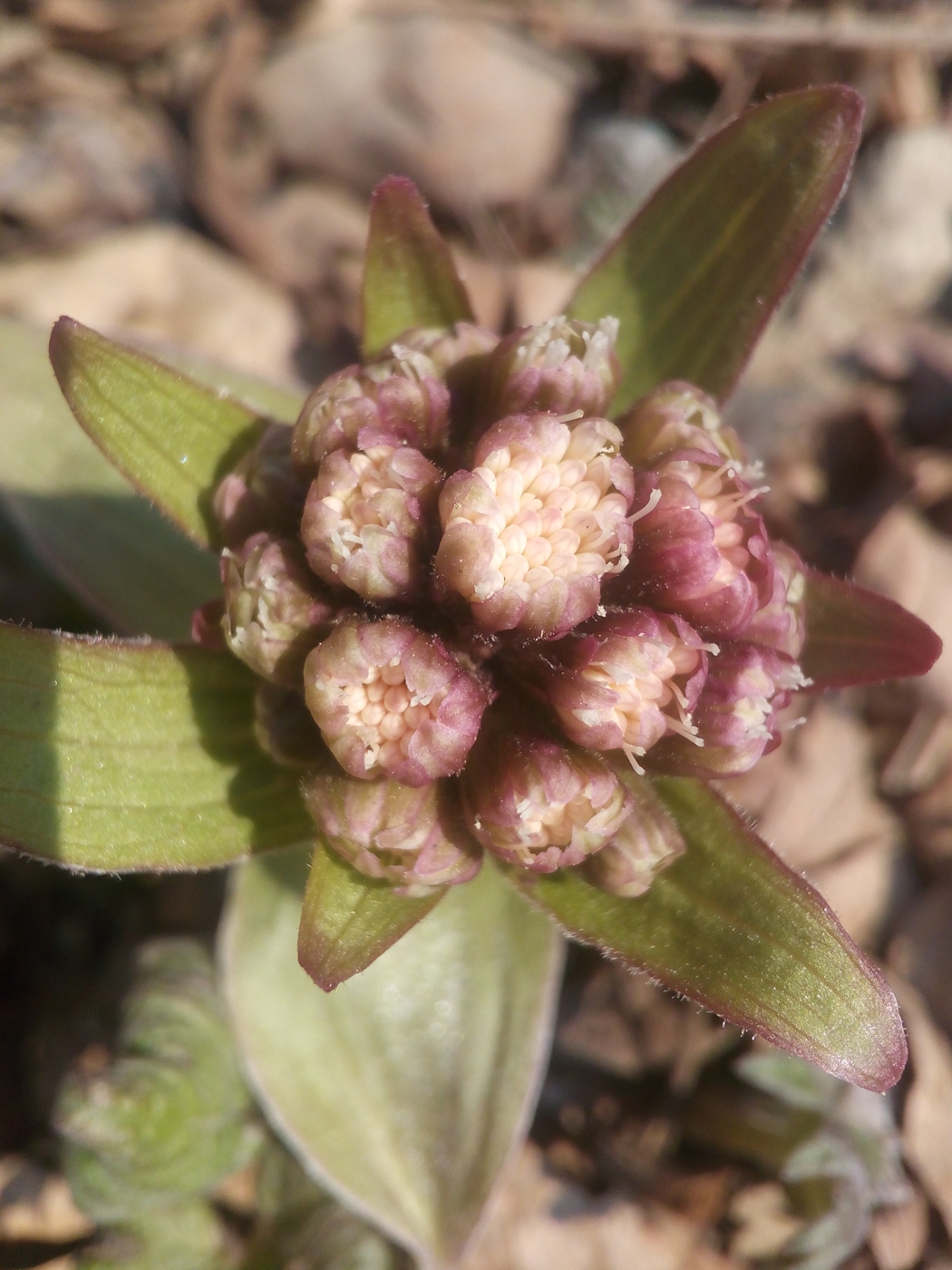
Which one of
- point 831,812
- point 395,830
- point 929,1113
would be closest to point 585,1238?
point 929,1113

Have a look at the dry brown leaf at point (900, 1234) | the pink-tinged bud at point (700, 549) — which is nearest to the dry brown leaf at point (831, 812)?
the dry brown leaf at point (900, 1234)

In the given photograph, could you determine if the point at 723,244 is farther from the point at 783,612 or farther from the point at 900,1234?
the point at 900,1234

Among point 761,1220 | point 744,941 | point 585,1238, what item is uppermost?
point 744,941

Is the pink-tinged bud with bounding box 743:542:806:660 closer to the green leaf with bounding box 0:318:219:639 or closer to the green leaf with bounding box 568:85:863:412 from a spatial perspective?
the green leaf with bounding box 568:85:863:412

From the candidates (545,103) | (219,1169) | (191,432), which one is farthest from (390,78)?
(219,1169)

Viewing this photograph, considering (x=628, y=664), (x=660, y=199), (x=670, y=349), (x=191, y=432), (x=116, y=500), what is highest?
(x=660, y=199)

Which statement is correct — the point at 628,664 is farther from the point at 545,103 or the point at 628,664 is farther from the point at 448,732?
the point at 545,103
